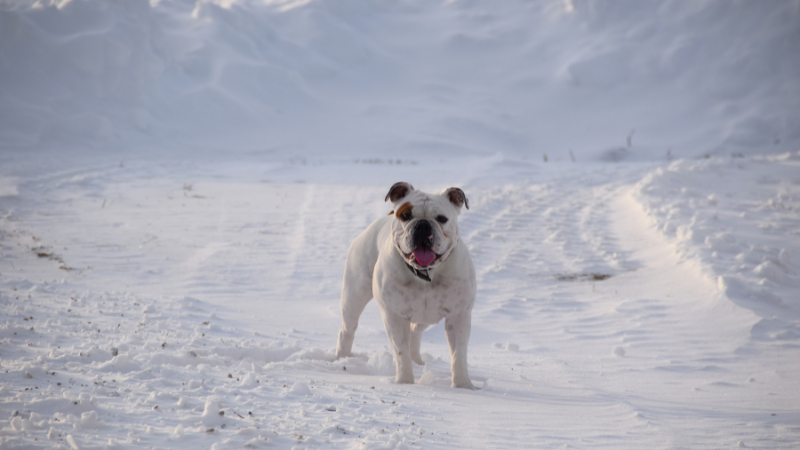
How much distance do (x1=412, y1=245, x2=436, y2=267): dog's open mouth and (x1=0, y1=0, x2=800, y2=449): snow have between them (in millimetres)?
789

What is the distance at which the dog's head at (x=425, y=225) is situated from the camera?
10.6 ft

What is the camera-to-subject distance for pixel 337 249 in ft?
27.6

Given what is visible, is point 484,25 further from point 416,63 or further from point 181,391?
point 181,391

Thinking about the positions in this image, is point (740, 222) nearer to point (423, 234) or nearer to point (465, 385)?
point (465, 385)

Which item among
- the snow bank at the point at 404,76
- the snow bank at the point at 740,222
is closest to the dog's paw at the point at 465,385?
the snow bank at the point at 740,222

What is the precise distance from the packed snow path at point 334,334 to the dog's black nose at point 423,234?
35.2 inches

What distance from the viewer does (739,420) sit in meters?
3.07

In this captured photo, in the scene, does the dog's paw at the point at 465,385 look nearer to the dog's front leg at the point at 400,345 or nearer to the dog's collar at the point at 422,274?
the dog's front leg at the point at 400,345

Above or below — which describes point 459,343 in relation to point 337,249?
below

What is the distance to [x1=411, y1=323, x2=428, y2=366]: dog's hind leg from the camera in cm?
413

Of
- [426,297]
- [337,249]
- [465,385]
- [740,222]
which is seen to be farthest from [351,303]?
[740,222]

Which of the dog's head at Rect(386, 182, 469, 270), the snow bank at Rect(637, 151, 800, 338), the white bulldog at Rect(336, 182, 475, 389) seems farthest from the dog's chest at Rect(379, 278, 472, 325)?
the snow bank at Rect(637, 151, 800, 338)

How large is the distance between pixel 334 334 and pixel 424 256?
8.18ft

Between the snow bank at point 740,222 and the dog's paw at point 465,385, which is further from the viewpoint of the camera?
the snow bank at point 740,222
